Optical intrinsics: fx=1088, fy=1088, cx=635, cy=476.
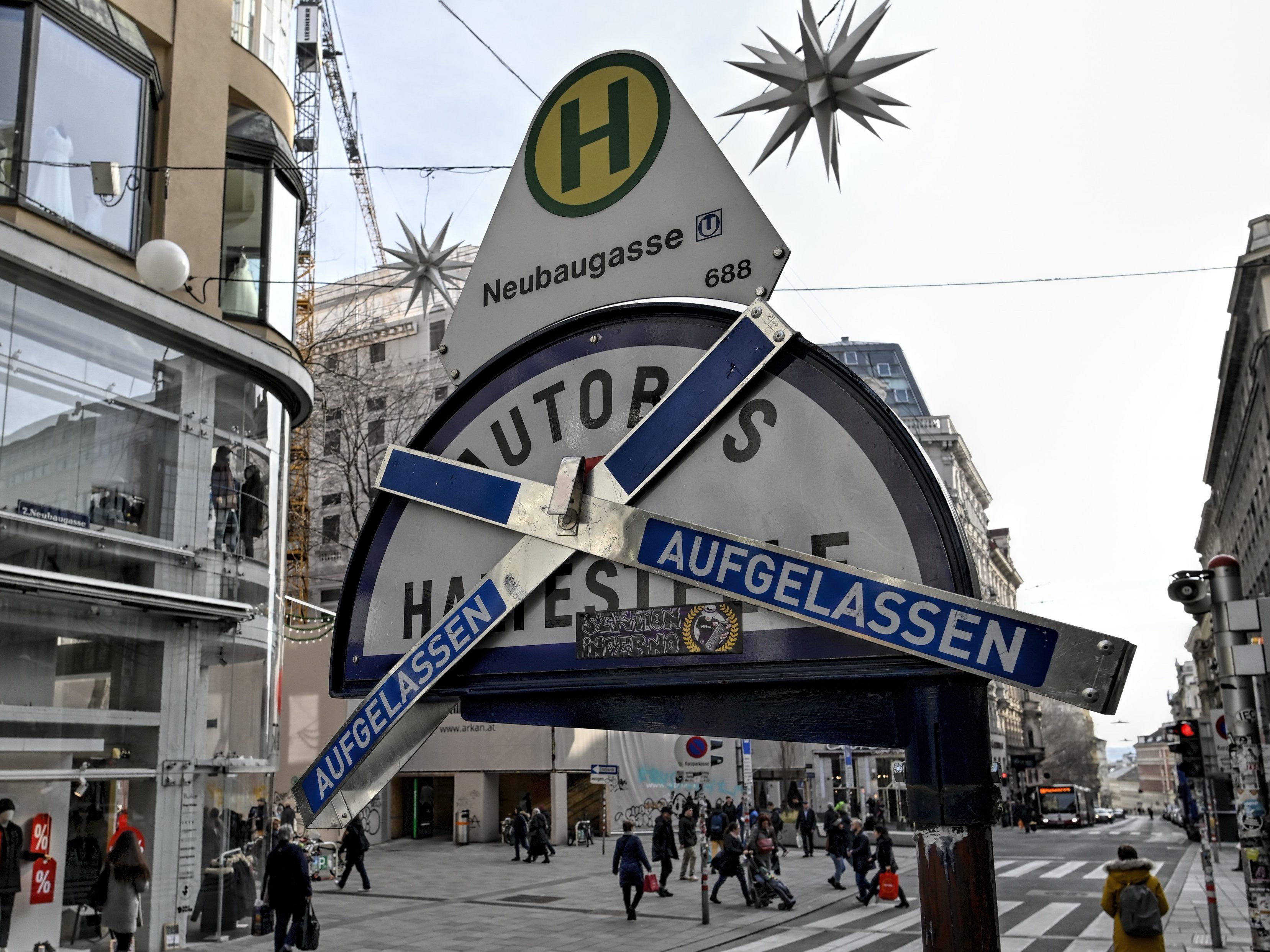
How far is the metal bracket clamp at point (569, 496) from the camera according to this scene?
1.86 m

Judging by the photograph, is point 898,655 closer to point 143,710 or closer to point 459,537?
point 459,537

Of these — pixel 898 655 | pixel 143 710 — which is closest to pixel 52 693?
pixel 143 710

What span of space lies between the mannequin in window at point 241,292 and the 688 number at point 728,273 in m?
14.4

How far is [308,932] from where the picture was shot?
1113 centimetres

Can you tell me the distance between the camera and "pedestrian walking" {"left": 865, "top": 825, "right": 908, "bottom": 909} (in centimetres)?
2008

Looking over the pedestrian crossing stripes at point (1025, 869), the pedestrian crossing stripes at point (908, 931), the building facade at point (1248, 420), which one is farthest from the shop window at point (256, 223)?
the building facade at point (1248, 420)

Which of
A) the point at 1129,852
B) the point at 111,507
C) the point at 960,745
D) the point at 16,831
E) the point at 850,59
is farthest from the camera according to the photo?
the point at 111,507

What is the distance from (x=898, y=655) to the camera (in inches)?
62.3

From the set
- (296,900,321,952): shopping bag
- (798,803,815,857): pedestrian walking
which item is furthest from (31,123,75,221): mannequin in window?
(798,803,815,857): pedestrian walking

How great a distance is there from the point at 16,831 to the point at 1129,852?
37.1ft

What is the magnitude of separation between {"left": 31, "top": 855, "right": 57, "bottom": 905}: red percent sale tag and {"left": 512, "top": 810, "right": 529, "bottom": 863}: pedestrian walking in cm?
1707

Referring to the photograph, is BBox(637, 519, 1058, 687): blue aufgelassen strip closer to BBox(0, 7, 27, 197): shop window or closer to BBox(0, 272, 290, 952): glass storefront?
BBox(0, 272, 290, 952): glass storefront

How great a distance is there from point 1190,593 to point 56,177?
494 inches

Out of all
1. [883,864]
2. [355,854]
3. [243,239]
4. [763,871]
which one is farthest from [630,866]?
[243,239]
